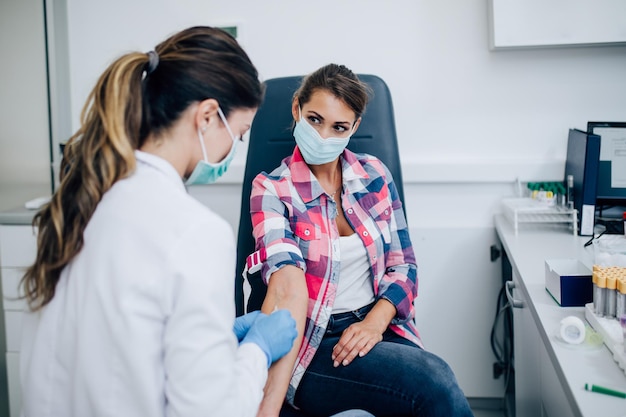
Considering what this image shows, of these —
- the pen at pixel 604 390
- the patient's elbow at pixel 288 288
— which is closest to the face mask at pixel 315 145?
the patient's elbow at pixel 288 288

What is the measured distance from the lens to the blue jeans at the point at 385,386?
1.21 meters

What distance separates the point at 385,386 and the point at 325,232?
43 centimetres

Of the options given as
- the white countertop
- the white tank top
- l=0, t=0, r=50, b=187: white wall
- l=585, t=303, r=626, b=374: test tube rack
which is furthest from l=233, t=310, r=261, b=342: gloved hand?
l=0, t=0, r=50, b=187: white wall

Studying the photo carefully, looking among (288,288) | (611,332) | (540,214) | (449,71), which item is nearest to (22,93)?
(288,288)

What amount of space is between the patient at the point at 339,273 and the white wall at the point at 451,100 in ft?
1.71

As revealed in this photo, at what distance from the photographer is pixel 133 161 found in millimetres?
848

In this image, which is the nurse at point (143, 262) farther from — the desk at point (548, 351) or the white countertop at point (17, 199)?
the white countertop at point (17, 199)

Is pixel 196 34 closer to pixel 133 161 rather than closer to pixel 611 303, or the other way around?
pixel 133 161

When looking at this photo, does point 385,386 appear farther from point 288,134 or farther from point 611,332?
point 288,134

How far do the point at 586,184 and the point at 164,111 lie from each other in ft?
4.47

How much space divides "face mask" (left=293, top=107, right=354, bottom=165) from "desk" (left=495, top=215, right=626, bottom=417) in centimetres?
56

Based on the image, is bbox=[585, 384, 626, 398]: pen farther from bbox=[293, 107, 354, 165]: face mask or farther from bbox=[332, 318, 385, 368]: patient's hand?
bbox=[293, 107, 354, 165]: face mask

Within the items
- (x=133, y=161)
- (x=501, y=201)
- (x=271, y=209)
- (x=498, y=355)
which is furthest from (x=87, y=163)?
(x=498, y=355)

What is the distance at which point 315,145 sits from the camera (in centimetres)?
149
